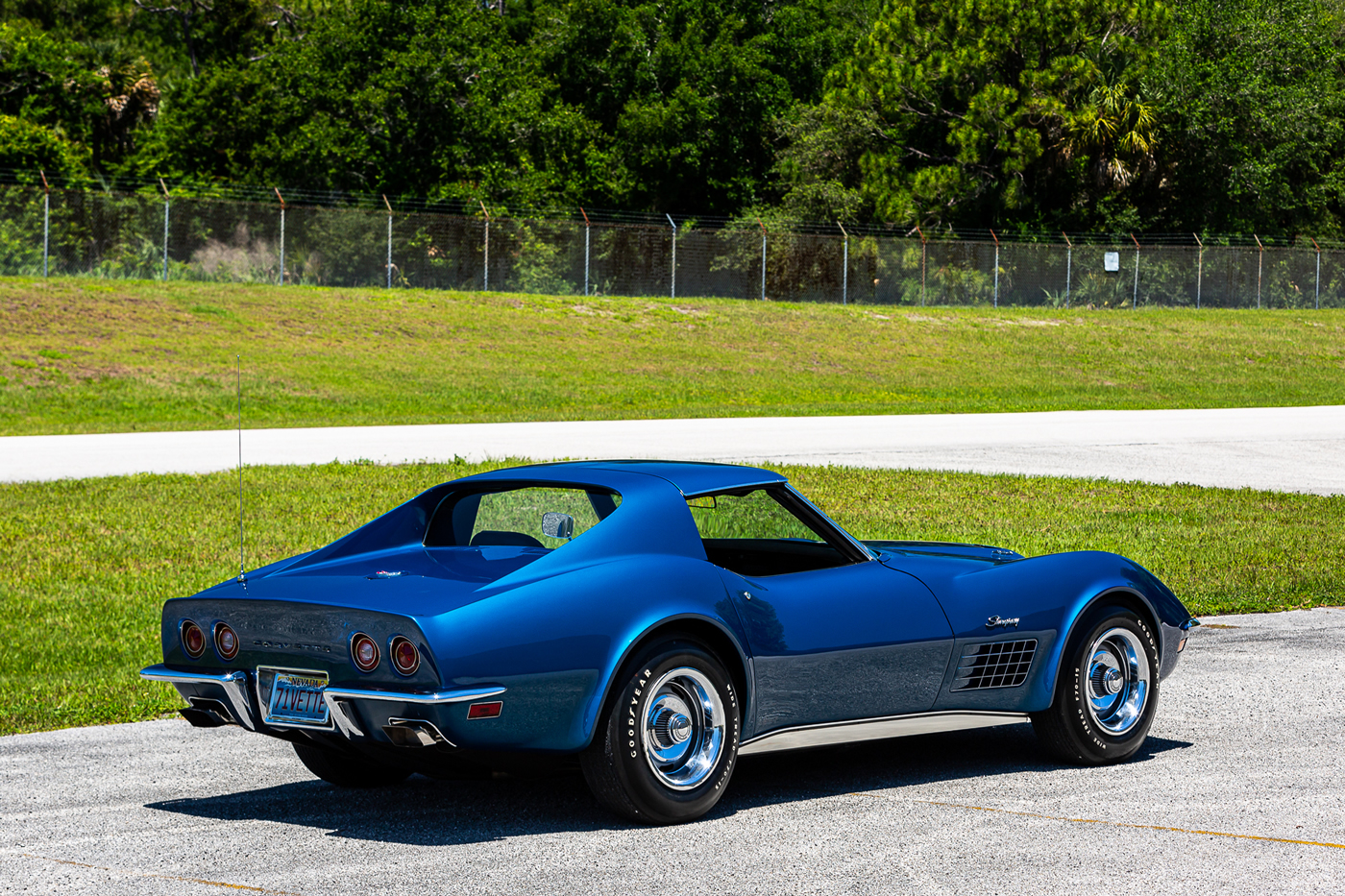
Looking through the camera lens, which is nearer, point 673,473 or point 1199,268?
point 673,473

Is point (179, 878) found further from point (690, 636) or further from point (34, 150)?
point (34, 150)

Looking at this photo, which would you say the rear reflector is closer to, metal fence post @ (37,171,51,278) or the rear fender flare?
the rear fender flare

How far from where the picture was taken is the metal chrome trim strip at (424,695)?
16.4 ft

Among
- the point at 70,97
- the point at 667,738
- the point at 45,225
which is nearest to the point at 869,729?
the point at 667,738

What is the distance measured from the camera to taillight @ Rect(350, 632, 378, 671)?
202 inches

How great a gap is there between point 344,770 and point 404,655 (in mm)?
1395

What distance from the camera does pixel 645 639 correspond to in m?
5.44

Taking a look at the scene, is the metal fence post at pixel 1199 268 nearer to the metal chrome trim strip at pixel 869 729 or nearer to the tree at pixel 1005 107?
the tree at pixel 1005 107

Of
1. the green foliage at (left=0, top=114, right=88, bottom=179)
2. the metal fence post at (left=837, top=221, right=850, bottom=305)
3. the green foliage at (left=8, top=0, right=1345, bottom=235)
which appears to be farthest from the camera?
the green foliage at (left=8, top=0, right=1345, bottom=235)

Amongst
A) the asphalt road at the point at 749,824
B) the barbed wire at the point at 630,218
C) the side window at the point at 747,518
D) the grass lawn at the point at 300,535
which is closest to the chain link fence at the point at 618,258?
the barbed wire at the point at 630,218

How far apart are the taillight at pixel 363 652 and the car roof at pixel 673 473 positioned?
970mm

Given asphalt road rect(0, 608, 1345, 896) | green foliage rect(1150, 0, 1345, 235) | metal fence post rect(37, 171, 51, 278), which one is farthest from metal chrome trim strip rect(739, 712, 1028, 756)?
green foliage rect(1150, 0, 1345, 235)

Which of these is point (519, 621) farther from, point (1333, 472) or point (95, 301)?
point (95, 301)

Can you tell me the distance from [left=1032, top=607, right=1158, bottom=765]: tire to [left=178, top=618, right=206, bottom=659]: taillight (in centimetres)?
314
